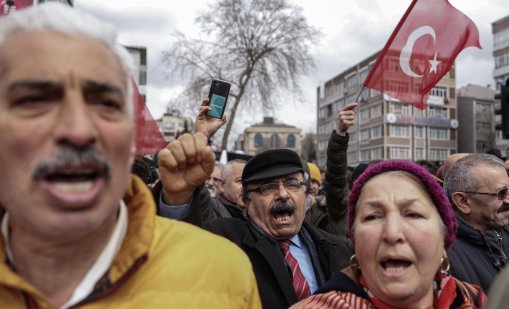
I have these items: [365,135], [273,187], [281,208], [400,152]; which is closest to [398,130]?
[400,152]

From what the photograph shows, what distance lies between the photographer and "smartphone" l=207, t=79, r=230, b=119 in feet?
10.2

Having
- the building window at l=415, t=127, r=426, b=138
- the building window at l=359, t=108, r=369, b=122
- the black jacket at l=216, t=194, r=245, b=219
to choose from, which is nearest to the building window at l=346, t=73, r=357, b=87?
the building window at l=359, t=108, r=369, b=122

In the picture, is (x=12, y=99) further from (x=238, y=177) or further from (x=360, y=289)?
(x=238, y=177)

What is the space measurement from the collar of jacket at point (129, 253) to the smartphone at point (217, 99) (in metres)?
1.42

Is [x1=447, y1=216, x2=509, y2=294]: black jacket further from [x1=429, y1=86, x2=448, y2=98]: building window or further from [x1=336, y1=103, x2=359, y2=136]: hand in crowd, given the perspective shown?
[x1=429, y1=86, x2=448, y2=98]: building window

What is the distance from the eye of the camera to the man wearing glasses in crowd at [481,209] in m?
3.10

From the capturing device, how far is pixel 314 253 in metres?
3.08

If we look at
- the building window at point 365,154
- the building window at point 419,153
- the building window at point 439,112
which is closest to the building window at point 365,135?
the building window at point 365,154

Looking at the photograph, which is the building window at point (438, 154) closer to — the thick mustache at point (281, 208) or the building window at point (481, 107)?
the building window at point (481, 107)

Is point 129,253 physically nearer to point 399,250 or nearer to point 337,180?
point 399,250

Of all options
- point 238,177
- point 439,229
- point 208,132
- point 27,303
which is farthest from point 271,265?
point 238,177

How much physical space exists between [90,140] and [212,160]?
2.93 ft

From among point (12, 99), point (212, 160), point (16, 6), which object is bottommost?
point (212, 160)

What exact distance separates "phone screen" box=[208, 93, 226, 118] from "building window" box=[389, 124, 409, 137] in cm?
6600
